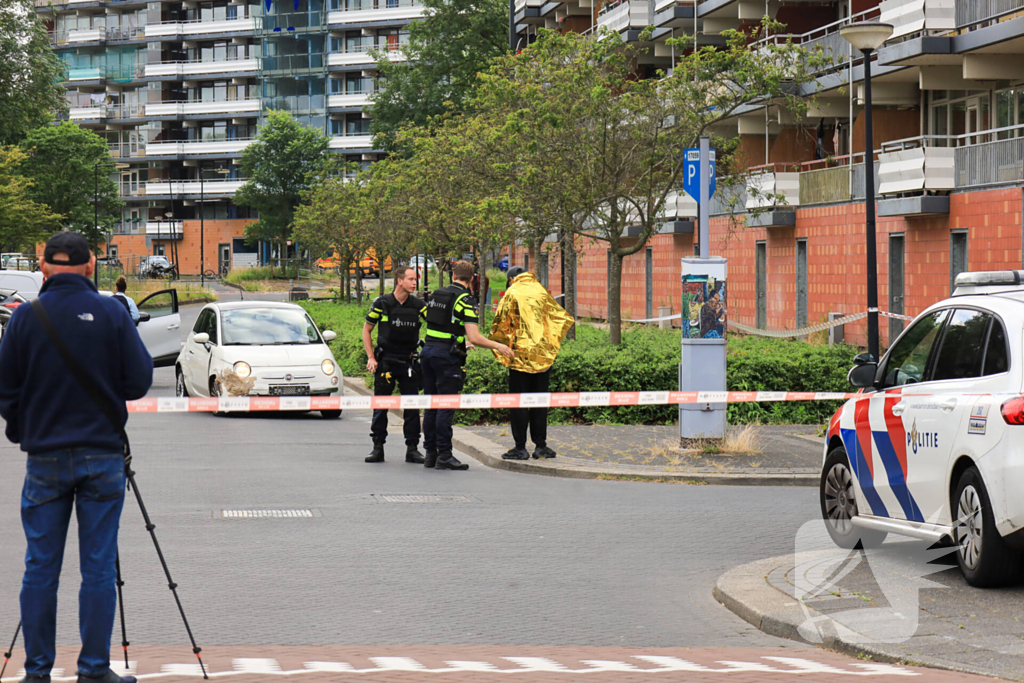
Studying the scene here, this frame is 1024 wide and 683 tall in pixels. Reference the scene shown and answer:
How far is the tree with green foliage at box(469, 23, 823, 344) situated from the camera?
23719 mm

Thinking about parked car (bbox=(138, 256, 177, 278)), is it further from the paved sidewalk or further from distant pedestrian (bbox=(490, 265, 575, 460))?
the paved sidewalk

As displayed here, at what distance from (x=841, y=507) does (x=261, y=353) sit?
36.1ft

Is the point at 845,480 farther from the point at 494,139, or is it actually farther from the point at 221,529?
the point at 494,139

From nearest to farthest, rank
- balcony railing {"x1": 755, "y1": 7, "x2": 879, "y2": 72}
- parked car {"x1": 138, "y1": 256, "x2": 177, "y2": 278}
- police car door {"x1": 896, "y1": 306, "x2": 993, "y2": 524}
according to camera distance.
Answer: police car door {"x1": 896, "y1": 306, "x2": 993, "y2": 524} < balcony railing {"x1": 755, "y1": 7, "x2": 879, "y2": 72} < parked car {"x1": 138, "y1": 256, "x2": 177, "y2": 278}

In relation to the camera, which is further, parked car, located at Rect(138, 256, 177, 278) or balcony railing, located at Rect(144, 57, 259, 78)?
balcony railing, located at Rect(144, 57, 259, 78)

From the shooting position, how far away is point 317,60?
342 ft

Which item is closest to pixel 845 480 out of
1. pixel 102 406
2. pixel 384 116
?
pixel 102 406

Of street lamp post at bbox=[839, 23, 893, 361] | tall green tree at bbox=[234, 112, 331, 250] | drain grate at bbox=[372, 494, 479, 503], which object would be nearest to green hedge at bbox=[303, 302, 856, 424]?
street lamp post at bbox=[839, 23, 893, 361]

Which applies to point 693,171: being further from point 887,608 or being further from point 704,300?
point 887,608

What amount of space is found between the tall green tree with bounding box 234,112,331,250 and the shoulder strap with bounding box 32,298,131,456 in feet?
295

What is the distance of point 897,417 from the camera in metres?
8.34

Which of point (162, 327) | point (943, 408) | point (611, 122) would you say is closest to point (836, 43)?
point (611, 122)

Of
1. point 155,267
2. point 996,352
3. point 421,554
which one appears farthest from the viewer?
point 155,267

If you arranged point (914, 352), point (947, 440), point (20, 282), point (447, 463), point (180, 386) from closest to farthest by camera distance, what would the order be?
1. point (947, 440)
2. point (914, 352)
3. point (447, 463)
4. point (180, 386)
5. point (20, 282)
